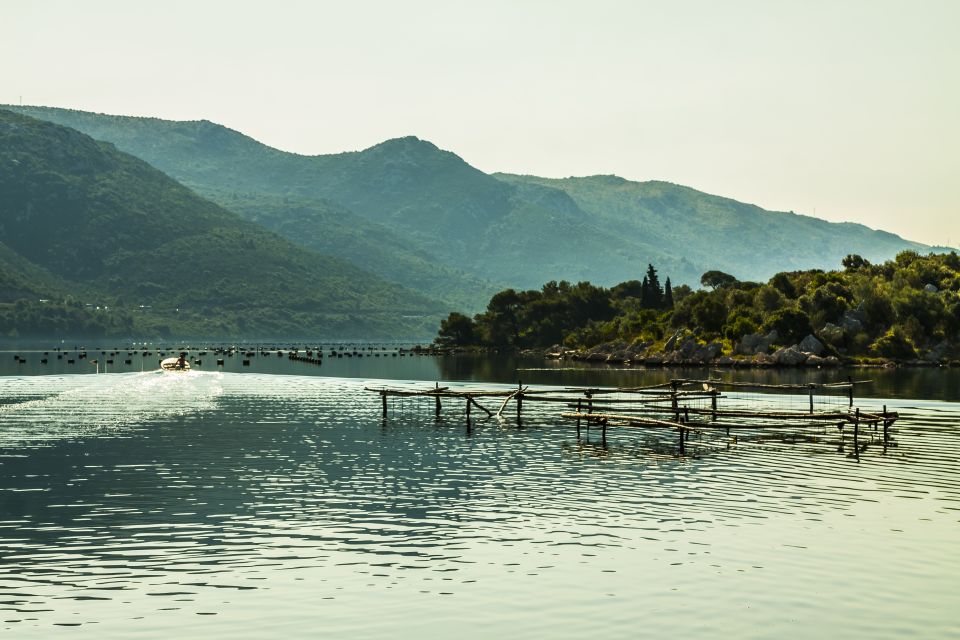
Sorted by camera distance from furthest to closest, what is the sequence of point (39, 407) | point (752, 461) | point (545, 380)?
point (545, 380), point (39, 407), point (752, 461)

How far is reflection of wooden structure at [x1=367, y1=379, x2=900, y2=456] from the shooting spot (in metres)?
73.6

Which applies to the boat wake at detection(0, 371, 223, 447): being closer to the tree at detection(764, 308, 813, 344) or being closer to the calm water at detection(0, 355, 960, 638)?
the calm water at detection(0, 355, 960, 638)

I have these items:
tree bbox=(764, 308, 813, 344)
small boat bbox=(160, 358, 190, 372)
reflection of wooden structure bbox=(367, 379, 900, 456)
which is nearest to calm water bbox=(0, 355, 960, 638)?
reflection of wooden structure bbox=(367, 379, 900, 456)

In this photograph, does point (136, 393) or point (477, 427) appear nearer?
point (477, 427)

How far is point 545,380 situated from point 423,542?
11756 cm

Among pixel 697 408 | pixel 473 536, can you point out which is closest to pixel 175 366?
pixel 697 408

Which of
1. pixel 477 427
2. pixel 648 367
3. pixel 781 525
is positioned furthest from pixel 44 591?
pixel 648 367

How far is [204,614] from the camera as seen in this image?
29.3m

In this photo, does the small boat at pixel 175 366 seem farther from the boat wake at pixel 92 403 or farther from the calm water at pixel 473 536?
the calm water at pixel 473 536

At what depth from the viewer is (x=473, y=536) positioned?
131 feet

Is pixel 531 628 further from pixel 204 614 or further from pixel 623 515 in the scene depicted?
pixel 623 515

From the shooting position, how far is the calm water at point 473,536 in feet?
96.5

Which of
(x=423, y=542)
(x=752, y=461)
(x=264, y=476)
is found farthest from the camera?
(x=752, y=461)

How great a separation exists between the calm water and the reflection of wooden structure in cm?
182
